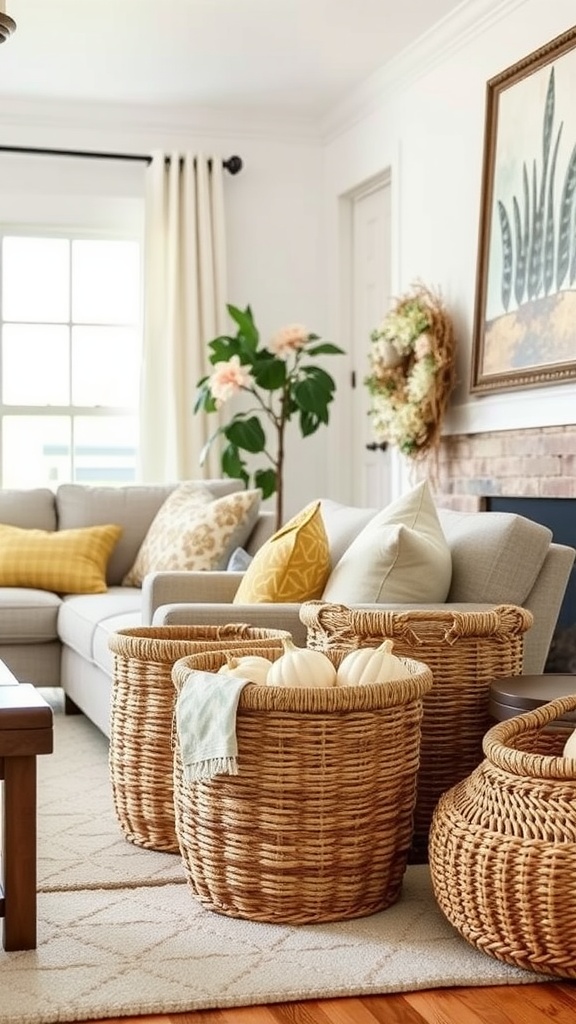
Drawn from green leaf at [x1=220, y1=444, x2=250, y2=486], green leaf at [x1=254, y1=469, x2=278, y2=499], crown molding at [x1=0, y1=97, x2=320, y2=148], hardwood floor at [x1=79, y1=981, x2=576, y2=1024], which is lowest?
hardwood floor at [x1=79, y1=981, x2=576, y2=1024]

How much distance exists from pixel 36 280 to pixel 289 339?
159 cm

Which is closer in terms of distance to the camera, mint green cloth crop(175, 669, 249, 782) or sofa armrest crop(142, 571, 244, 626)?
mint green cloth crop(175, 669, 249, 782)

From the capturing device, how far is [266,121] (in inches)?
267

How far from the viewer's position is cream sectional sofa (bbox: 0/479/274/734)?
13.6 feet

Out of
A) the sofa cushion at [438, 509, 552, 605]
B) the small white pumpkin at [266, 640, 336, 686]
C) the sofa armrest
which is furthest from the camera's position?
the sofa armrest

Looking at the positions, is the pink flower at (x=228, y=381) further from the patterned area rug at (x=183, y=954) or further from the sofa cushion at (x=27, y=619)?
the patterned area rug at (x=183, y=954)

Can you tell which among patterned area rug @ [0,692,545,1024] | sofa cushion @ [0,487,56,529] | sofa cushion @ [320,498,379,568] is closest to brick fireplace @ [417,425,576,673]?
sofa cushion @ [320,498,379,568]

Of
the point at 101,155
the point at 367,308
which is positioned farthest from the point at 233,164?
the point at 367,308

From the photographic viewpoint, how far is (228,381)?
5582mm

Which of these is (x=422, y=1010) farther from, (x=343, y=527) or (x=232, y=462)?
(x=232, y=462)

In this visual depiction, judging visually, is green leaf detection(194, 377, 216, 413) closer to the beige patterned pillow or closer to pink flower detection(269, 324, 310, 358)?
pink flower detection(269, 324, 310, 358)

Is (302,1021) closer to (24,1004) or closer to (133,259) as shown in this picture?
(24,1004)

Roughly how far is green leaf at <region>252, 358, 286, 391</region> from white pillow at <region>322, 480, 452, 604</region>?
2.72m

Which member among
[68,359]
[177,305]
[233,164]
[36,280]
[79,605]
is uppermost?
[233,164]
